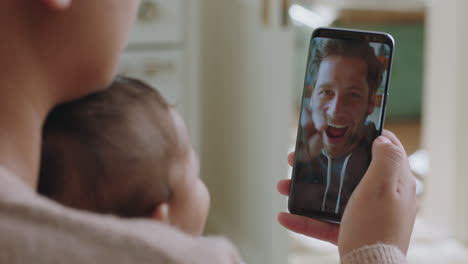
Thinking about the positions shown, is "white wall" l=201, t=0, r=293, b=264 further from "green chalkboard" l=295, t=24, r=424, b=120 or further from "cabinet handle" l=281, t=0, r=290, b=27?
"green chalkboard" l=295, t=24, r=424, b=120

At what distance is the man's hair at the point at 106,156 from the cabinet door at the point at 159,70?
89 cm

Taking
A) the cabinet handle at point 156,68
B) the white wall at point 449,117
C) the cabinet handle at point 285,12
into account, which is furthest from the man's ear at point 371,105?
the white wall at point 449,117

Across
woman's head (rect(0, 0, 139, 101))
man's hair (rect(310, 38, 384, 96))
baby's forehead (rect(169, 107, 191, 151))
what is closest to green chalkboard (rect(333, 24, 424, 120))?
man's hair (rect(310, 38, 384, 96))

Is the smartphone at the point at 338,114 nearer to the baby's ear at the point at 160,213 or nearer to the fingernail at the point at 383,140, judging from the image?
the fingernail at the point at 383,140

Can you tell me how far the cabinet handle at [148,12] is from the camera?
1391 mm

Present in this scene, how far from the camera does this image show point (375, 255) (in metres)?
0.47

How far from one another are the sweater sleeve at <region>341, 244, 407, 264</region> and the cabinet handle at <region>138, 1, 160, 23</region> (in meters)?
1.01

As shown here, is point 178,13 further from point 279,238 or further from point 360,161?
point 360,161

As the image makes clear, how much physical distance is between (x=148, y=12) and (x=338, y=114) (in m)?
0.87

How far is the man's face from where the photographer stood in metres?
0.60

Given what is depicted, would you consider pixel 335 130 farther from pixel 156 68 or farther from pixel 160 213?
pixel 156 68

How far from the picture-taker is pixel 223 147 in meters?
1.78

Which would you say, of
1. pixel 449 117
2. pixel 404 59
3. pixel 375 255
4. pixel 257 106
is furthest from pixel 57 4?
pixel 404 59

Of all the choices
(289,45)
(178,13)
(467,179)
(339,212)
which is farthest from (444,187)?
(339,212)
